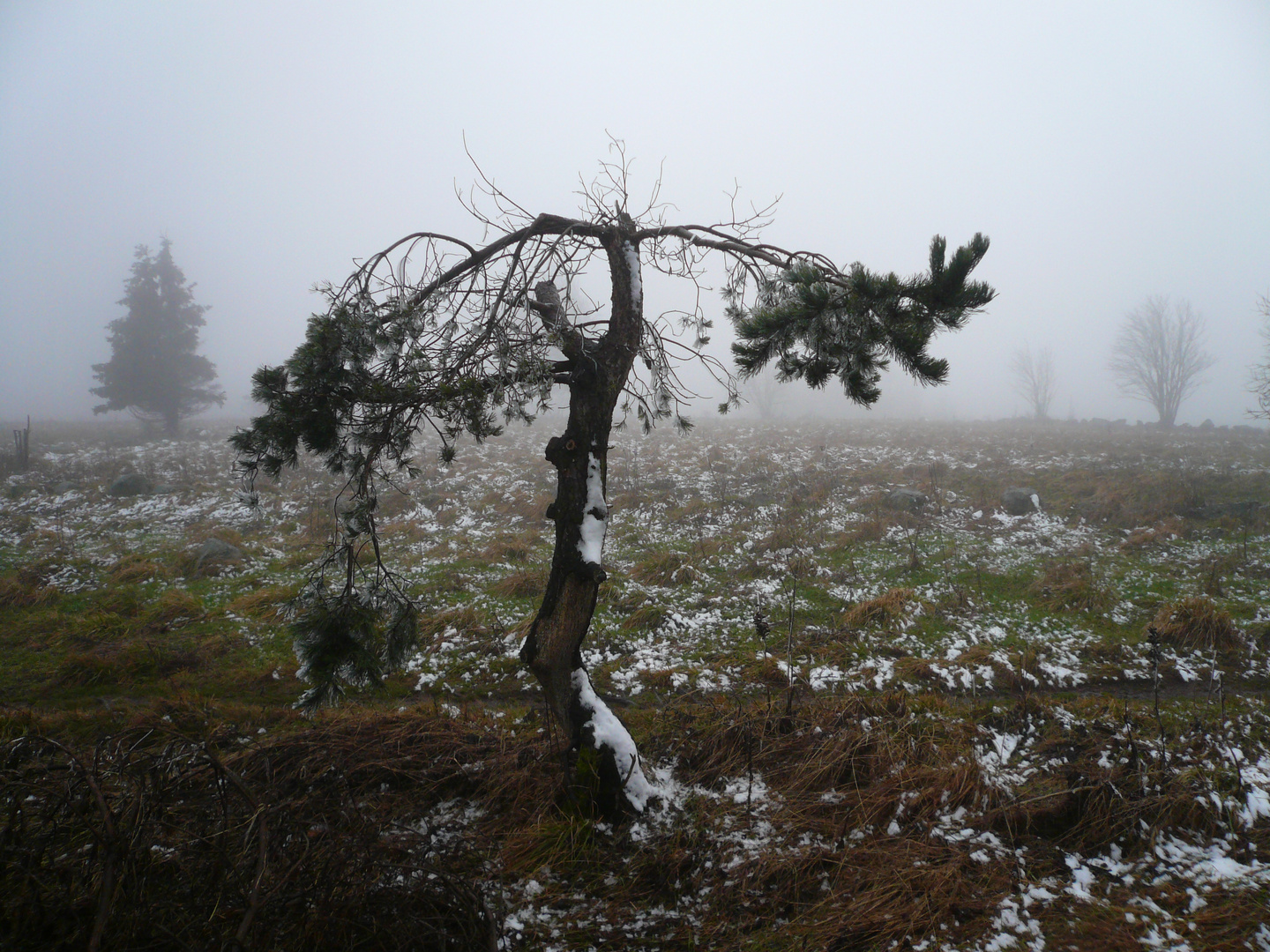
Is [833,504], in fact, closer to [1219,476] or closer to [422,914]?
[1219,476]

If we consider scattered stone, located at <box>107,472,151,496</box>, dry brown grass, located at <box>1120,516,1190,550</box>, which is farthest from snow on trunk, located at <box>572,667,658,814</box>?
scattered stone, located at <box>107,472,151,496</box>

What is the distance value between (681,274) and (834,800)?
4.37 metres

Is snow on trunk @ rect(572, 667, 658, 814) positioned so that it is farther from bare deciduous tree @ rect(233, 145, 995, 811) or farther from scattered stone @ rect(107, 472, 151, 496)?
scattered stone @ rect(107, 472, 151, 496)

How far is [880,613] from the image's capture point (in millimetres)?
7398

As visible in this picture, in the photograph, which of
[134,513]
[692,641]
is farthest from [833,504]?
[134,513]

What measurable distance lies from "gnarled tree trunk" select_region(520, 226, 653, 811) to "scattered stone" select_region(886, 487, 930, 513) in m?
11.1

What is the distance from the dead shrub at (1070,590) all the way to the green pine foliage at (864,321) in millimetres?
6296

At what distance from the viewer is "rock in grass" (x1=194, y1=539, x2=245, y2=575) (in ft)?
31.8

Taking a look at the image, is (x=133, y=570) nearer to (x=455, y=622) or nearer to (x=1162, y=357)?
(x=455, y=622)

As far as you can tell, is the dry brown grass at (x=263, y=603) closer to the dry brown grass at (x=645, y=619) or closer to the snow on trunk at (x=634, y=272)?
the dry brown grass at (x=645, y=619)

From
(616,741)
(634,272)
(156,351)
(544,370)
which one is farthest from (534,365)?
(156,351)

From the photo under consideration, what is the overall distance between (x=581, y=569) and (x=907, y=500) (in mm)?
11718

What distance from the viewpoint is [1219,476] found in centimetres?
1382

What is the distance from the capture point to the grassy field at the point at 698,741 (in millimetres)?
2408
